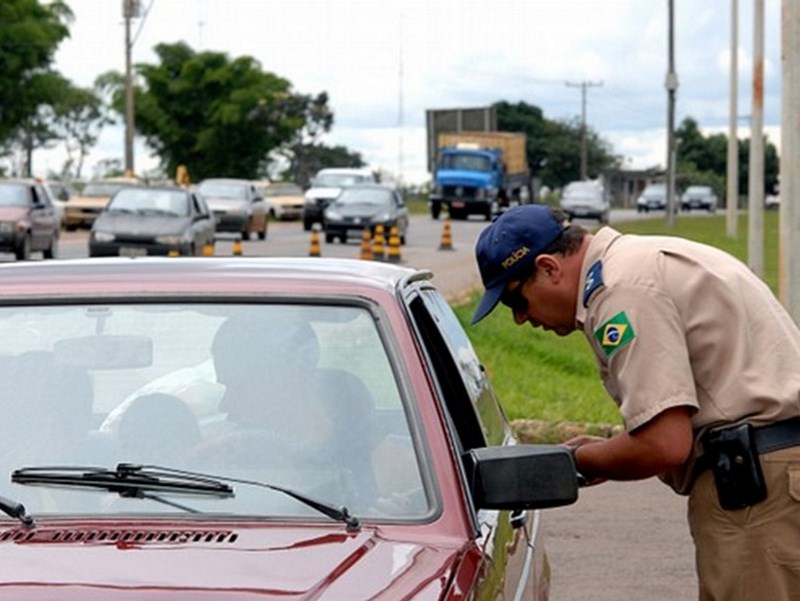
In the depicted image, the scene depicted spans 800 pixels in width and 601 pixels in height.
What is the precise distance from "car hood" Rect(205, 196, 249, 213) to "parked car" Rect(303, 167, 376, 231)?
5.36m

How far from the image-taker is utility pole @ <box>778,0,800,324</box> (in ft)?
47.5

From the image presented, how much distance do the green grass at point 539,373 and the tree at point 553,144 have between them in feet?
368

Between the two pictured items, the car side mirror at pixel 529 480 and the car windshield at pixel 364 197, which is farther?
the car windshield at pixel 364 197

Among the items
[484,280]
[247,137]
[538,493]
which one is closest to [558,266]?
[484,280]

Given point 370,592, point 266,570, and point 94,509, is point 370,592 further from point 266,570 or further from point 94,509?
point 94,509

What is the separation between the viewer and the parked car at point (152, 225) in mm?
28969

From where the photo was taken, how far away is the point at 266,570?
3.54 metres

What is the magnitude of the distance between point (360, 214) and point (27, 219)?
12.0 meters

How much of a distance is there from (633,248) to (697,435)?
499 millimetres

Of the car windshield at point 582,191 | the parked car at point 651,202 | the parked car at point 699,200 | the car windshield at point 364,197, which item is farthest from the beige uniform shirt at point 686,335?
the parked car at point 699,200

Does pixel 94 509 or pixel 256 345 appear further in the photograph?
pixel 256 345

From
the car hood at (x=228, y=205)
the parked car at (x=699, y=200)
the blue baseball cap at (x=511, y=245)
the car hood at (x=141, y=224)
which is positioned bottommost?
the parked car at (x=699, y=200)

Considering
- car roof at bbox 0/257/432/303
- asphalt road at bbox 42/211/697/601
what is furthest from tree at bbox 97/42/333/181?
car roof at bbox 0/257/432/303

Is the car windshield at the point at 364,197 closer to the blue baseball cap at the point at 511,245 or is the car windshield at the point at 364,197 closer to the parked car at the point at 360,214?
the parked car at the point at 360,214
